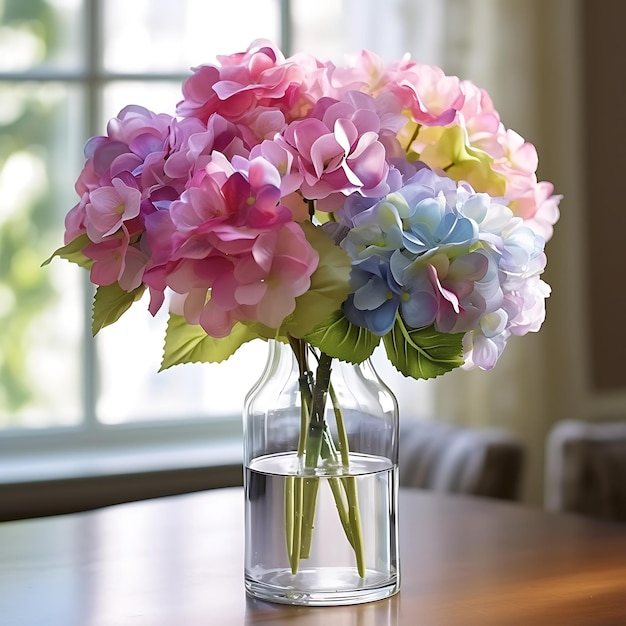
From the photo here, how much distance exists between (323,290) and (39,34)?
2.01 meters

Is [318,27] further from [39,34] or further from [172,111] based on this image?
[39,34]

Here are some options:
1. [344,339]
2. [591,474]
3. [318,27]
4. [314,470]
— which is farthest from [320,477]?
[318,27]

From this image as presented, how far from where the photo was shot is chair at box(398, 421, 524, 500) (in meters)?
1.92

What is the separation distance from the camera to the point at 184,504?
5.18 ft

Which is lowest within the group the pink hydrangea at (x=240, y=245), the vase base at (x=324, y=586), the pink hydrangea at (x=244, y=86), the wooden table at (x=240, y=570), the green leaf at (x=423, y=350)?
the wooden table at (x=240, y=570)

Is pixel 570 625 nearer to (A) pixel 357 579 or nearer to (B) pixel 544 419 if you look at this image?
(A) pixel 357 579

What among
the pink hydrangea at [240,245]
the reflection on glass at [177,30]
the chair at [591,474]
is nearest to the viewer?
the pink hydrangea at [240,245]

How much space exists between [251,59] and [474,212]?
25cm

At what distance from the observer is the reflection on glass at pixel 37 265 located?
262 centimetres

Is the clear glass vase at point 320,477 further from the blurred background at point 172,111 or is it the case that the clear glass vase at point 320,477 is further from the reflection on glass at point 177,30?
the reflection on glass at point 177,30

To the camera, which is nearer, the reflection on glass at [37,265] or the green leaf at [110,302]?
the green leaf at [110,302]

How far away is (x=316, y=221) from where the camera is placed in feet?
3.31

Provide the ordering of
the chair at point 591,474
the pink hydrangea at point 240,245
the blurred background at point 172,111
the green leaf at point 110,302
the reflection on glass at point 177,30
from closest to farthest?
the pink hydrangea at point 240,245
the green leaf at point 110,302
the chair at point 591,474
the blurred background at point 172,111
the reflection on glass at point 177,30

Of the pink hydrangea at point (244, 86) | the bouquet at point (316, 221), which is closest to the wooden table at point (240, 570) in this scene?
the bouquet at point (316, 221)
